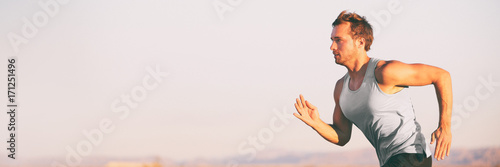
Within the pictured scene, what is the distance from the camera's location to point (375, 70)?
21.7 feet

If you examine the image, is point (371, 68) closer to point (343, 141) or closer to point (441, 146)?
point (441, 146)

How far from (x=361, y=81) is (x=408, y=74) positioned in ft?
1.84

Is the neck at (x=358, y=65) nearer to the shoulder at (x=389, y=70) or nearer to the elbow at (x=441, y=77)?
the shoulder at (x=389, y=70)

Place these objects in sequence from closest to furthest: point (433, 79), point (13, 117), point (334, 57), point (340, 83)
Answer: point (433, 79) < point (334, 57) < point (340, 83) < point (13, 117)

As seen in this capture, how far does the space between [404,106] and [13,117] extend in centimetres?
914

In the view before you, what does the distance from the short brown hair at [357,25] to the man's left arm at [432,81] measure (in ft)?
1.78

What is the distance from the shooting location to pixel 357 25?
6.95 m

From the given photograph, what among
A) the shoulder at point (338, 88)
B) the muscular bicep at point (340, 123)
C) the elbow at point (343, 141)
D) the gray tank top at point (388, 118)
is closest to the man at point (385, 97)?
the gray tank top at point (388, 118)

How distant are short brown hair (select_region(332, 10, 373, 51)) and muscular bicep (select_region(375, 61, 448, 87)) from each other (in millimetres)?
572

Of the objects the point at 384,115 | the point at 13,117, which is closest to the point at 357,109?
the point at 384,115

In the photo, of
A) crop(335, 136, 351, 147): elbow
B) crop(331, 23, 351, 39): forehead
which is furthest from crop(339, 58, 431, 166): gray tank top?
crop(335, 136, 351, 147): elbow

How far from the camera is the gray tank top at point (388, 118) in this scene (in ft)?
21.6

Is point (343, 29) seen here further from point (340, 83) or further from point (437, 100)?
point (437, 100)

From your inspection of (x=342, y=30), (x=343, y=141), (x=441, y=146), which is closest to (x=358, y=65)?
(x=342, y=30)
